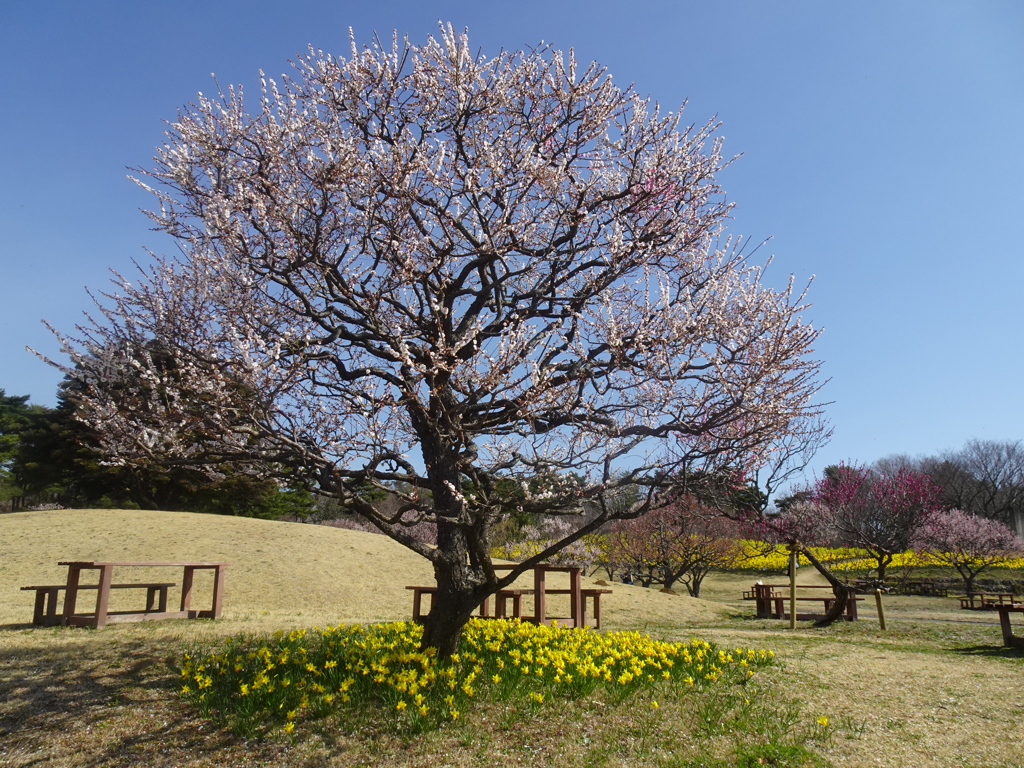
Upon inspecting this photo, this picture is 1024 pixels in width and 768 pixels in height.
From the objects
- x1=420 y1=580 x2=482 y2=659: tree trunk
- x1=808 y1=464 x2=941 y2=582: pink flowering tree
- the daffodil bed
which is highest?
x1=808 y1=464 x2=941 y2=582: pink flowering tree

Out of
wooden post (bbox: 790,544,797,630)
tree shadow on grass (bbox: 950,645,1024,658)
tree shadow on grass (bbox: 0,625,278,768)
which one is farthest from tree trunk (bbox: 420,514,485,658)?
wooden post (bbox: 790,544,797,630)

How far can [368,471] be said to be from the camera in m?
5.10

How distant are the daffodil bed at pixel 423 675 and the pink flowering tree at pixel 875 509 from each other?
11.4m

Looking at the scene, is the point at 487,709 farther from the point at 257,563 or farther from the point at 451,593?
the point at 257,563

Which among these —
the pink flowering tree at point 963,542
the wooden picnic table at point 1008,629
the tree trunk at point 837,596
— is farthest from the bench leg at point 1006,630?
the pink flowering tree at point 963,542

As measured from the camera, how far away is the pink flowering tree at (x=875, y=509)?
16781 mm

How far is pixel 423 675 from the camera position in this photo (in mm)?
5352

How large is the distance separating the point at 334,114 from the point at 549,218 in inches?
95.0

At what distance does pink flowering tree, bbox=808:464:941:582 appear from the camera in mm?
16781

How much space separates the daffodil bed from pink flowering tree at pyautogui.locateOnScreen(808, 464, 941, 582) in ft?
37.4

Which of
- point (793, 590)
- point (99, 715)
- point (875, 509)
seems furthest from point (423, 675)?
point (875, 509)

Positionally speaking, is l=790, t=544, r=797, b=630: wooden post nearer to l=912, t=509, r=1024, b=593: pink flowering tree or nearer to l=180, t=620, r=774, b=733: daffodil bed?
l=180, t=620, r=774, b=733: daffodil bed

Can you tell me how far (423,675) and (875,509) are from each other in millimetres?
20775

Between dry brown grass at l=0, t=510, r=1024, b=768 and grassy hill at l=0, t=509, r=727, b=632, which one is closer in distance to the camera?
dry brown grass at l=0, t=510, r=1024, b=768
